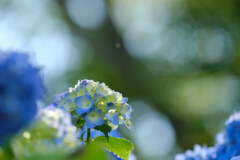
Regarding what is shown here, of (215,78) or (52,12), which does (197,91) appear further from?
(52,12)

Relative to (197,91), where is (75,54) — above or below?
above

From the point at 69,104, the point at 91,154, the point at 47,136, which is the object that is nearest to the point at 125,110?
the point at 69,104

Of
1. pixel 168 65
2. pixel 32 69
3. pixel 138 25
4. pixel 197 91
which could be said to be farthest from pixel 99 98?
pixel 138 25

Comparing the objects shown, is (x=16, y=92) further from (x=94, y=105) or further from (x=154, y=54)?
(x=154, y=54)

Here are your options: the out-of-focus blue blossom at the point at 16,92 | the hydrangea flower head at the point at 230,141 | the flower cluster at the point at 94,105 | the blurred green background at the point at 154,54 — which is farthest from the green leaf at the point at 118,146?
the blurred green background at the point at 154,54

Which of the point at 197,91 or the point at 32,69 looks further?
the point at 197,91

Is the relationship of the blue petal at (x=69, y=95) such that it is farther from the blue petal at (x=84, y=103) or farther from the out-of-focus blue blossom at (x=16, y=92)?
the out-of-focus blue blossom at (x=16, y=92)
